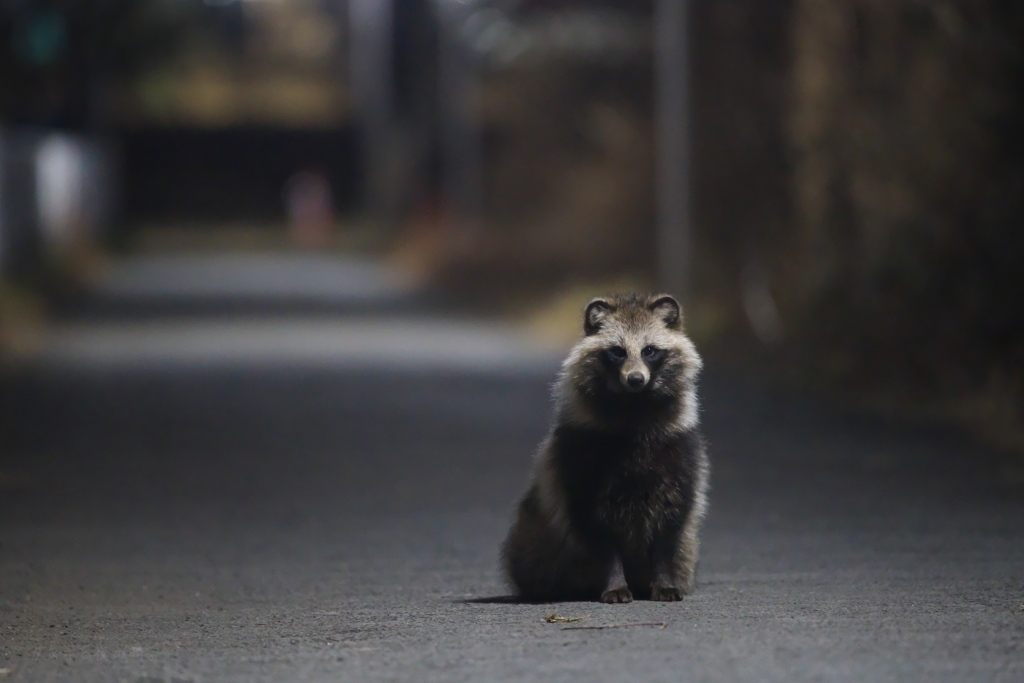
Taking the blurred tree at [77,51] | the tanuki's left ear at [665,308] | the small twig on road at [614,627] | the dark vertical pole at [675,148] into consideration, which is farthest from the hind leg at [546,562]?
the blurred tree at [77,51]

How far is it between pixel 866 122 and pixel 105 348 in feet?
35.3

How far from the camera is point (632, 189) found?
2808 cm

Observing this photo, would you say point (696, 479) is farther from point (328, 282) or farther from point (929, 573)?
point (328, 282)

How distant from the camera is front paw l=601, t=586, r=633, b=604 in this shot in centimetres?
791

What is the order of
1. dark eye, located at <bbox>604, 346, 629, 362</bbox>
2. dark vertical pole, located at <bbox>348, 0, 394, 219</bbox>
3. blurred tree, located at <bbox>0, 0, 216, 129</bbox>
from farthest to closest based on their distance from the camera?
dark vertical pole, located at <bbox>348, 0, 394, 219</bbox> < blurred tree, located at <bbox>0, 0, 216, 129</bbox> < dark eye, located at <bbox>604, 346, 629, 362</bbox>

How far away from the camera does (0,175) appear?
30109 mm

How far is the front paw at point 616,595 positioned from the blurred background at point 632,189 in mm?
7584

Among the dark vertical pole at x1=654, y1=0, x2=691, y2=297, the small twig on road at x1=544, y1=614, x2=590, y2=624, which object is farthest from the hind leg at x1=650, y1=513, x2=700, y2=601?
the dark vertical pole at x1=654, y1=0, x2=691, y2=297

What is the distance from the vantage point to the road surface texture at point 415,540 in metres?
7.04

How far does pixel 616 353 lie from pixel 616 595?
1.03 meters

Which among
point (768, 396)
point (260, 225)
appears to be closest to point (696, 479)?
point (768, 396)

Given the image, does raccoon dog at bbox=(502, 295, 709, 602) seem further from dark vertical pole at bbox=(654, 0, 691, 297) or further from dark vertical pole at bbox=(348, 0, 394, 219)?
dark vertical pole at bbox=(348, 0, 394, 219)

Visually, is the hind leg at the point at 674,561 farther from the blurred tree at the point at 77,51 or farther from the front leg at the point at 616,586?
the blurred tree at the point at 77,51

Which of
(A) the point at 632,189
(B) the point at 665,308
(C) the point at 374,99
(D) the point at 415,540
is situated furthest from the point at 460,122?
(B) the point at 665,308
